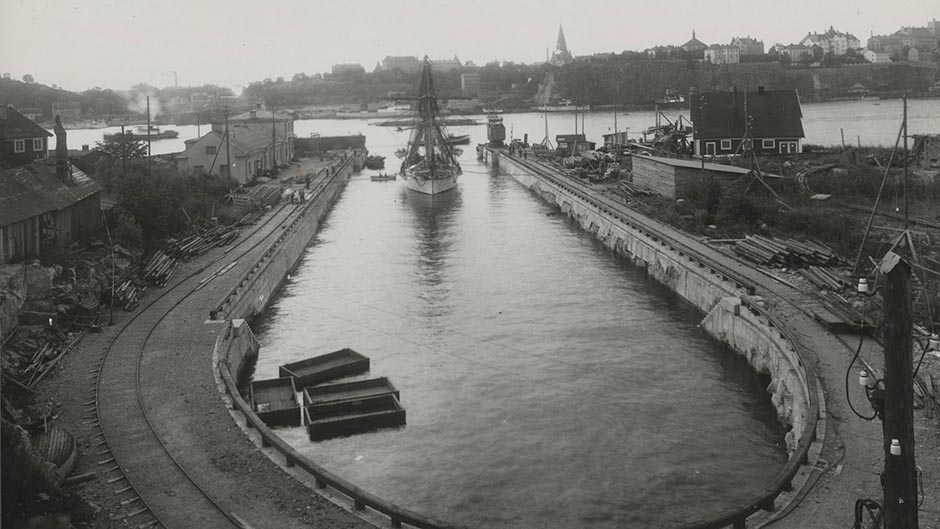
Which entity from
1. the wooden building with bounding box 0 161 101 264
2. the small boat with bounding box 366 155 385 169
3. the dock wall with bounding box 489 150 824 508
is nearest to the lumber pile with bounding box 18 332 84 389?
the wooden building with bounding box 0 161 101 264

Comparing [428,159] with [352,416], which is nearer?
[352,416]

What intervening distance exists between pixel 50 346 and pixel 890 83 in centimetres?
17699

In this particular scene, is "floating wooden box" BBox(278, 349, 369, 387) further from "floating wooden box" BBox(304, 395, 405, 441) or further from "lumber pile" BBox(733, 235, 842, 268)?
"lumber pile" BBox(733, 235, 842, 268)

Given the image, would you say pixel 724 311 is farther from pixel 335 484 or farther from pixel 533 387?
pixel 335 484

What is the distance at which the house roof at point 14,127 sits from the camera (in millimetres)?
33125

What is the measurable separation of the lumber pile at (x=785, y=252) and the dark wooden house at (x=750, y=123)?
73.8 feet

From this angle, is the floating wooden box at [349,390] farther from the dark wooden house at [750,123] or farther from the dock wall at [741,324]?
the dark wooden house at [750,123]

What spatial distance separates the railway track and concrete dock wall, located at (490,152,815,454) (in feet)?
35.3

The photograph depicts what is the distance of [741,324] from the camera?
79.0ft

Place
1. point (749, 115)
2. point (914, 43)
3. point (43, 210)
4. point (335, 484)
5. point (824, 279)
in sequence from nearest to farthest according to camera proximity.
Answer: point (335, 484) < point (824, 279) < point (43, 210) < point (749, 115) < point (914, 43)

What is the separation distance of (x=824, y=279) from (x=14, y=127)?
1181 inches

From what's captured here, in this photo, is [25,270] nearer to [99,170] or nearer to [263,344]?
[263,344]

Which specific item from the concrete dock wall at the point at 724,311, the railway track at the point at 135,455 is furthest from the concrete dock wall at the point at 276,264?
→ the concrete dock wall at the point at 724,311

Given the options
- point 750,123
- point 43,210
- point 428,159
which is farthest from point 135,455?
point 428,159
